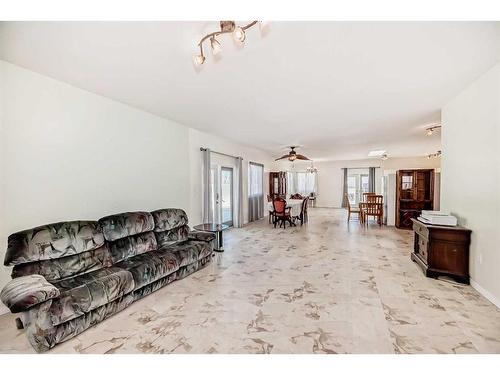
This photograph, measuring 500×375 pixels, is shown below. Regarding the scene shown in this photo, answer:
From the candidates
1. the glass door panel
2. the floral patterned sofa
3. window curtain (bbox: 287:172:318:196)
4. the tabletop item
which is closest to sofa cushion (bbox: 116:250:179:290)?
the floral patterned sofa

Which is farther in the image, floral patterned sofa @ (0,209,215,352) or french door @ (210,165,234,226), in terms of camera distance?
french door @ (210,165,234,226)

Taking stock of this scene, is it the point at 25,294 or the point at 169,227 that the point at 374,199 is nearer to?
the point at 169,227

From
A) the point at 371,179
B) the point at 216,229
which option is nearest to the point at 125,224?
the point at 216,229

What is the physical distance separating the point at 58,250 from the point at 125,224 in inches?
31.0

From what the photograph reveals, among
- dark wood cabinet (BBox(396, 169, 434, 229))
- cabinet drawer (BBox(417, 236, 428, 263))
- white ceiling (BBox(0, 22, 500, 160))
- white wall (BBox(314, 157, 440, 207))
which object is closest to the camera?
white ceiling (BBox(0, 22, 500, 160))

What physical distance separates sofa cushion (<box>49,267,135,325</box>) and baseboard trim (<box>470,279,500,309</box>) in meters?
3.83

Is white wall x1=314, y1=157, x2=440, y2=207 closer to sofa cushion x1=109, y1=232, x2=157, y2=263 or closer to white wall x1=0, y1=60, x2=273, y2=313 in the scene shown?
white wall x1=0, y1=60, x2=273, y2=313

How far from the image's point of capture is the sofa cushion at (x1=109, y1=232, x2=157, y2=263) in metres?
2.99

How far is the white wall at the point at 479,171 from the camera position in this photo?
2539 mm

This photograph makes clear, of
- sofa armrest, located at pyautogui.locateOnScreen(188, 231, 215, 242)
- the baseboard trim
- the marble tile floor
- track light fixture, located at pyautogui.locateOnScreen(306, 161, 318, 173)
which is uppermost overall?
track light fixture, located at pyautogui.locateOnScreen(306, 161, 318, 173)

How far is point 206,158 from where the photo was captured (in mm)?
5566
